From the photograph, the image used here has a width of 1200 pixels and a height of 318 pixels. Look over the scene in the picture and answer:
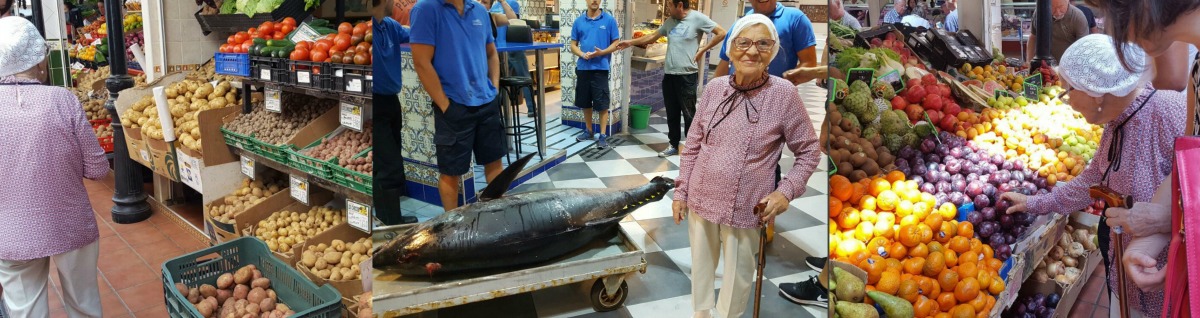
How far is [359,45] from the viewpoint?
5.66ft

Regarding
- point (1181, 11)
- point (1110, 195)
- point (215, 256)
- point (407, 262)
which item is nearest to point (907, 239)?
point (1110, 195)

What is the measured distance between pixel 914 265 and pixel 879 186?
391mm

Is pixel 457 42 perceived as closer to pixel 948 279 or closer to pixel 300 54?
pixel 300 54

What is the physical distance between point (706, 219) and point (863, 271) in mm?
659

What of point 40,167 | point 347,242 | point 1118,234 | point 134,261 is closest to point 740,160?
point 1118,234

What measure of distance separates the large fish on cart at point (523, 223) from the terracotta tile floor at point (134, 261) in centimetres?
238

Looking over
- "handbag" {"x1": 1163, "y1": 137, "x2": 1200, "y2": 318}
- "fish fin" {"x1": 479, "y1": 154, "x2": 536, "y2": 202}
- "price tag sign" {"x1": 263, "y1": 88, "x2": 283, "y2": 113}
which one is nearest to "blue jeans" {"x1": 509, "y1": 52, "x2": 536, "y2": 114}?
"fish fin" {"x1": 479, "y1": 154, "x2": 536, "y2": 202}

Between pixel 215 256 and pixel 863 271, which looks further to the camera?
pixel 215 256

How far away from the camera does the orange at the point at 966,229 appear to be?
1.89 meters

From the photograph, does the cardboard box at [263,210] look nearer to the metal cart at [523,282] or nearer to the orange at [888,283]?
the metal cart at [523,282]

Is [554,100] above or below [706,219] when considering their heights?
above

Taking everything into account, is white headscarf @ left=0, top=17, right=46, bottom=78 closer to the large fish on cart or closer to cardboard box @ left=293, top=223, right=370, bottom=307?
cardboard box @ left=293, top=223, right=370, bottom=307

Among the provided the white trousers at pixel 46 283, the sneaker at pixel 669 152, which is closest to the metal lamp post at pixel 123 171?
the white trousers at pixel 46 283

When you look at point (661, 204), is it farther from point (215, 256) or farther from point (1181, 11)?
point (215, 256)
